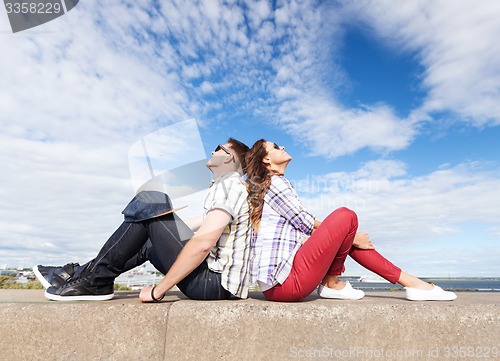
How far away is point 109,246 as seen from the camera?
3.11 meters

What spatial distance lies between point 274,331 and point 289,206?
38.9 inches

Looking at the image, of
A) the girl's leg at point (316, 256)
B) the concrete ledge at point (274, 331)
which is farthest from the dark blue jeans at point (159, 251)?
the girl's leg at point (316, 256)

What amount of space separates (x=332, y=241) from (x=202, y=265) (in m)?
1.00

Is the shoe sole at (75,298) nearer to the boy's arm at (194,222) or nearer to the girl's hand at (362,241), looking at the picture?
the boy's arm at (194,222)

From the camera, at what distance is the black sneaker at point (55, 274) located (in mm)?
3385

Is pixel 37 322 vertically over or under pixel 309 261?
under

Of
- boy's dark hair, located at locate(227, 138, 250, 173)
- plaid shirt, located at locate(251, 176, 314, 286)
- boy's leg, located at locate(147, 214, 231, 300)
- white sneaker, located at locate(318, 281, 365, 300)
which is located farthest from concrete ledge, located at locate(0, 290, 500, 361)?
boy's dark hair, located at locate(227, 138, 250, 173)

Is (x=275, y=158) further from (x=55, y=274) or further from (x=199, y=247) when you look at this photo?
(x=55, y=274)

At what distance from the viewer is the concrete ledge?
2.70 m

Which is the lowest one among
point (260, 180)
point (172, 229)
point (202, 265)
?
point (202, 265)

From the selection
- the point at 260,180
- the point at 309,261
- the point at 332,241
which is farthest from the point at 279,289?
the point at 260,180

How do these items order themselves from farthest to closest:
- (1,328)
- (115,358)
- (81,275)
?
(81,275) → (1,328) → (115,358)

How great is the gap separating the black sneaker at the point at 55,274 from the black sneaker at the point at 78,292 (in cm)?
12

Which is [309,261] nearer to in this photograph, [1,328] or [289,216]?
[289,216]
